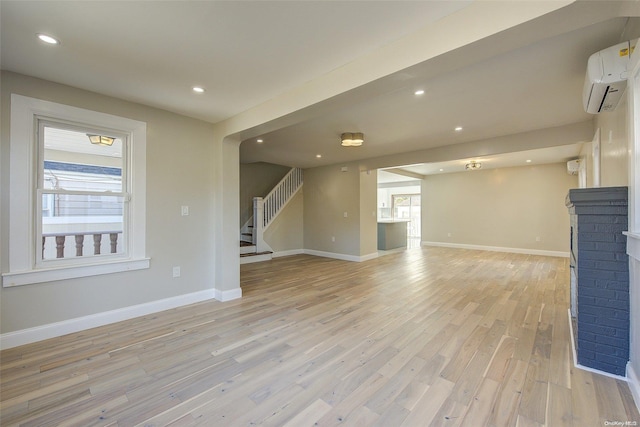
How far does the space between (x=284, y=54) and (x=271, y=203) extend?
5.23 m

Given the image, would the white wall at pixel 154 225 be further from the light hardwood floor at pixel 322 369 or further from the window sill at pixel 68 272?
the light hardwood floor at pixel 322 369

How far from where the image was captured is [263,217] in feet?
22.9

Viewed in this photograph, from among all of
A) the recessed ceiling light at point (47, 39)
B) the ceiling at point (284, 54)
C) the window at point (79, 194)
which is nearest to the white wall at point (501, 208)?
the ceiling at point (284, 54)

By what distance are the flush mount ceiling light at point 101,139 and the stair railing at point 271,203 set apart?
378 centimetres

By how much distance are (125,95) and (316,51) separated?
2.23 meters

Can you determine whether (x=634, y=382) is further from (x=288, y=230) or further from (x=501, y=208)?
(x=501, y=208)

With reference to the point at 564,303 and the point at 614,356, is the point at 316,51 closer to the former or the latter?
the point at 614,356

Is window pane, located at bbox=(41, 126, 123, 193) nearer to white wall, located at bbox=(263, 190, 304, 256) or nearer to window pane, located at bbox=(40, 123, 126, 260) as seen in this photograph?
window pane, located at bbox=(40, 123, 126, 260)

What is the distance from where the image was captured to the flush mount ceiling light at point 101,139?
298 cm

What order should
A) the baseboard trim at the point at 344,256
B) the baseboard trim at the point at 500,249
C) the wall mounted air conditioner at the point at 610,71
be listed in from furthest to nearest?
1. the baseboard trim at the point at 500,249
2. the baseboard trim at the point at 344,256
3. the wall mounted air conditioner at the point at 610,71

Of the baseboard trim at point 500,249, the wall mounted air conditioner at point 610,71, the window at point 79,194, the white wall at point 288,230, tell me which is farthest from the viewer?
the white wall at point 288,230

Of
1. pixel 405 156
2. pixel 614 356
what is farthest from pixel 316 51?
pixel 405 156

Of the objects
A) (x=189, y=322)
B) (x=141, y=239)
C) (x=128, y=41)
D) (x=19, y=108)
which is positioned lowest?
(x=189, y=322)

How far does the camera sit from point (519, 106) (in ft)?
10.6
